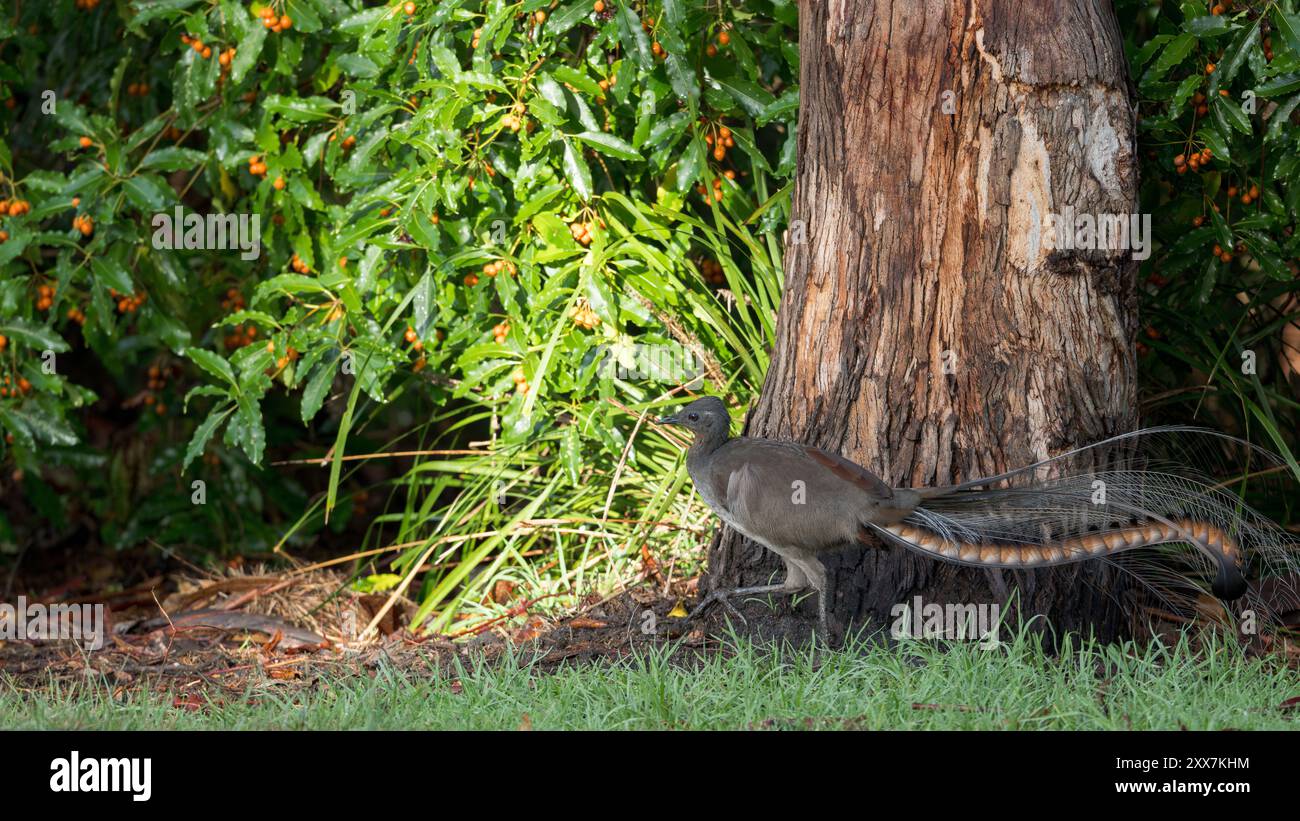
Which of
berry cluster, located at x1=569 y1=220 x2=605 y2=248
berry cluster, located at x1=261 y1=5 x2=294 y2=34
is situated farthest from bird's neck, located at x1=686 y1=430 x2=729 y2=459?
berry cluster, located at x1=261 y1=5 x2=294 y2=34

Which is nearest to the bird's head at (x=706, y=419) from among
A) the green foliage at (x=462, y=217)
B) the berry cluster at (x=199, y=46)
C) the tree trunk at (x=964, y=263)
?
the tree trunk at (x=964, y=263)

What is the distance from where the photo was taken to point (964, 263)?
169 inches

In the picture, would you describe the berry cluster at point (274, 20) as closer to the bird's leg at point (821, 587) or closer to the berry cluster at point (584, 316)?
the berry cluster at point (584, 316)

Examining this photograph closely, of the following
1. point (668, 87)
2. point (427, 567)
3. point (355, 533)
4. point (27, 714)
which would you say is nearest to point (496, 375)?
point (427, 567)

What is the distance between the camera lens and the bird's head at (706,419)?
176 inches

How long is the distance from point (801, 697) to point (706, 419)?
106 cm

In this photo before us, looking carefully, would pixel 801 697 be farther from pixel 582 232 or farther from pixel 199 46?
pixel 199 46

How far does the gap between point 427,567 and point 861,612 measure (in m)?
2.09

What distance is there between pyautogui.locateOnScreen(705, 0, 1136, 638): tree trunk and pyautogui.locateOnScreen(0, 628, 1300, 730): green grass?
14.1 inches

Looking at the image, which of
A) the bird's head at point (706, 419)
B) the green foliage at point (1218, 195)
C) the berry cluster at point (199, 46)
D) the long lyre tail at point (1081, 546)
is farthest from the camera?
the berry cluster at point (199, 46)

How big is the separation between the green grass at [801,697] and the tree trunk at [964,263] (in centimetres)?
36

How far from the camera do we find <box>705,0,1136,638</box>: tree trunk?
4.23 m

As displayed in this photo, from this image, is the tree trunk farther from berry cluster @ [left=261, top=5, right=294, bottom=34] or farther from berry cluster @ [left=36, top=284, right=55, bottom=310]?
berry cluster @ [left=36, top=284, right=55, bottom=310]

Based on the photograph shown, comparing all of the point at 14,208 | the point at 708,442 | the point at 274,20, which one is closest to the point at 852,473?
the point at 708,442
